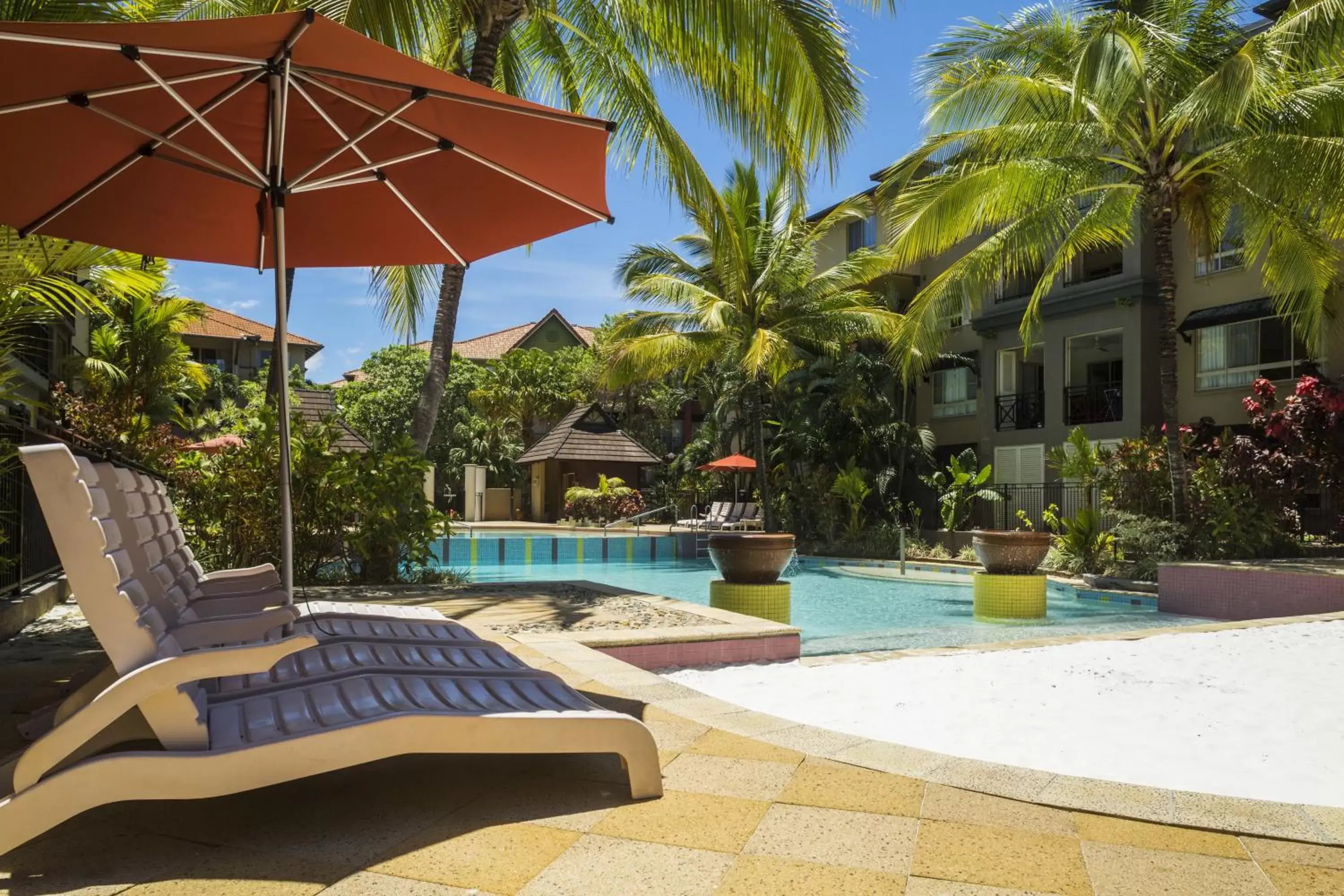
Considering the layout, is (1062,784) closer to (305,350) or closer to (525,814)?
(525,814)

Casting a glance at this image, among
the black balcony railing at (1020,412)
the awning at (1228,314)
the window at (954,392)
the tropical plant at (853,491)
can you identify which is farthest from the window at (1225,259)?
the tropical plant at (853,491)

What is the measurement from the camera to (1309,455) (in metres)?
13.0

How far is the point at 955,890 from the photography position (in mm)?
2068

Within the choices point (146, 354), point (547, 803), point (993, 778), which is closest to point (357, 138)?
point (547, 803)

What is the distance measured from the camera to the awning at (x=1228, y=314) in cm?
1658

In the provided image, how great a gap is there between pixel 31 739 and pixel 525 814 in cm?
174

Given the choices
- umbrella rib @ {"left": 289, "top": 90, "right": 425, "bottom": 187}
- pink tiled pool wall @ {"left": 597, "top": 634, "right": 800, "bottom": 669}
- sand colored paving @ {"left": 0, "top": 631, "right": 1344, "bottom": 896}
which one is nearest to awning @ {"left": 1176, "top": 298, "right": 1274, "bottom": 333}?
pink tiled pool wall @ {"left": 597, "top": 634, "right": 800, "bottom": 669}

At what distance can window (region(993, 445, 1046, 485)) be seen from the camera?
20.7 metres

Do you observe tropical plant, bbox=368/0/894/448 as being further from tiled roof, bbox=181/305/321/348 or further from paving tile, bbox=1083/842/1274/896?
tiled roof, bbox=181/305/321/348

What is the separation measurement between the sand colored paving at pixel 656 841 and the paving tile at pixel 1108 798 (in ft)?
0.09

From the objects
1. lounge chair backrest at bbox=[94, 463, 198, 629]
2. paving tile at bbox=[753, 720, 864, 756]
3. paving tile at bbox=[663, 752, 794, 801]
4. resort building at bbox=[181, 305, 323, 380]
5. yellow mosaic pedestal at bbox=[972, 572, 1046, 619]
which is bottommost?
yellow mosaic pedestal at bbox=[972, 572, 1046, 619]

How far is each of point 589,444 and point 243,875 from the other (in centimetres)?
2449

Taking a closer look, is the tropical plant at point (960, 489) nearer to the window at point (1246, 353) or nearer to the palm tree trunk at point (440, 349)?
the window at point (1246, 353)

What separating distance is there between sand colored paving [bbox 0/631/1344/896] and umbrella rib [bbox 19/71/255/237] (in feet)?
9.31
